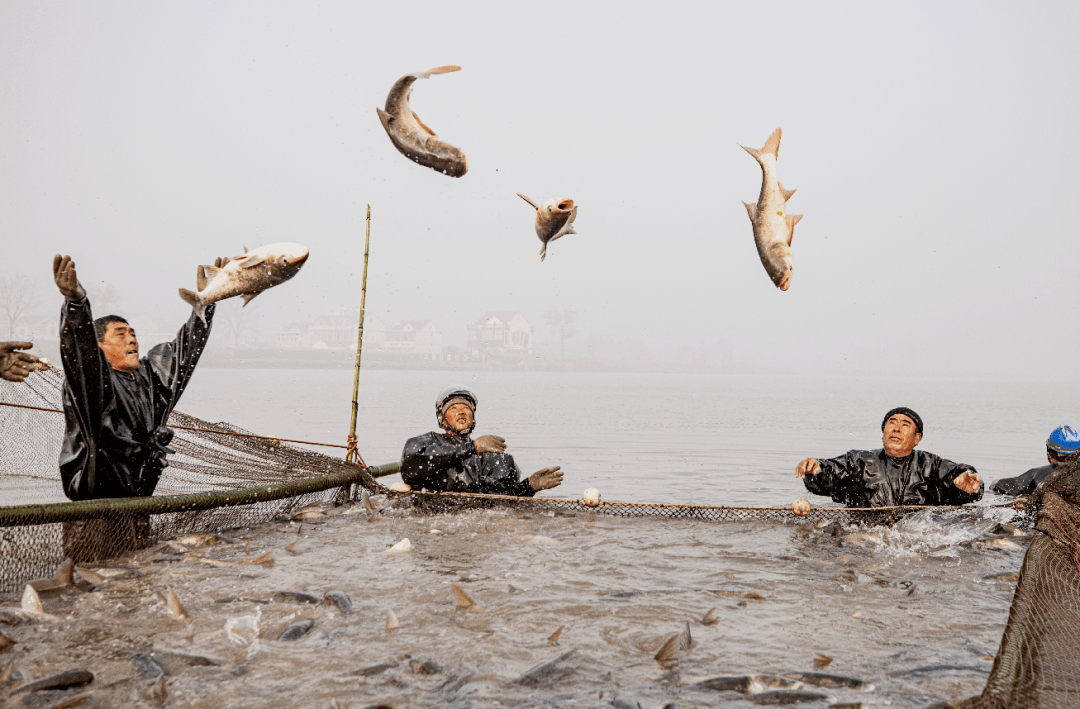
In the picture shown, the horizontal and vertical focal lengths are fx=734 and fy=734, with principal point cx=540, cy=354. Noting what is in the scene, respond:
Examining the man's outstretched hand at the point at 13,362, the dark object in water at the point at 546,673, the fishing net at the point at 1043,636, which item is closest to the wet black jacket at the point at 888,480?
the fishing net at the point at 1043,636

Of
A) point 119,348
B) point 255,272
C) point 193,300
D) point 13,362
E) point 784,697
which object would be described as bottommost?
point 784,697

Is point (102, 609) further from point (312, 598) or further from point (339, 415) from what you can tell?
point (339, 415)

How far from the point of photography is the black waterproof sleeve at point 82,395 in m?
4.97

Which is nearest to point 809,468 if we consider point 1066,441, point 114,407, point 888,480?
point 888,480

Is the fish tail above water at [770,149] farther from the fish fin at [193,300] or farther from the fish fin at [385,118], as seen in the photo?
the fish fin at [193,300]

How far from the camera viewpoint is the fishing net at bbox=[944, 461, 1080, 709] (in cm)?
288

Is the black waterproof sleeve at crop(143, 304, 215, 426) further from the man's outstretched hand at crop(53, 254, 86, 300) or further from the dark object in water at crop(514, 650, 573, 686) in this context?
the dark object in water at crop(514, 650, 573, 686)

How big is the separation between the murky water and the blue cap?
150 centimetres

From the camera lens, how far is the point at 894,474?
Answer: 23.6ft

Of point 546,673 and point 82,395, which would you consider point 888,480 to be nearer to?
point 546,673

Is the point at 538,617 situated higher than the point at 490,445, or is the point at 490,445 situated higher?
the point at 490,445

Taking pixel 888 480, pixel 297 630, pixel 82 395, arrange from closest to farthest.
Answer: pixel 297 630 < pixel 82 395 < pixel 888 480

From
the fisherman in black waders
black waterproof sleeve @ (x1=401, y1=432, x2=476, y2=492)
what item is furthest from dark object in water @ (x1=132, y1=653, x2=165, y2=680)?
black waterproof sleeve @ (x1=401, y1=432, x2=476, y2=492)

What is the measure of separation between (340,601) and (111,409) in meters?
2.46
